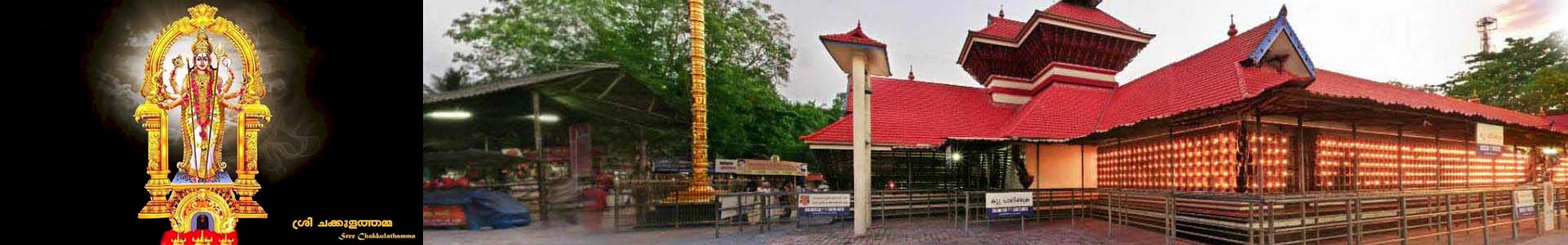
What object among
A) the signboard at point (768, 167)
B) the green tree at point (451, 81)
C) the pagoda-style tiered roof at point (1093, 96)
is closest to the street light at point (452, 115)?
the green tree at point (451, 81)

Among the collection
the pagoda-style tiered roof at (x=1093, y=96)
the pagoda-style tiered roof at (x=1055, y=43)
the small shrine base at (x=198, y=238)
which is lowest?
the small shrine base at (x=198, y=238)

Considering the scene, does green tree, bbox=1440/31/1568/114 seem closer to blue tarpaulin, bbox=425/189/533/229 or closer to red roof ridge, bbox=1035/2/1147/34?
red roof ridge, bbox=1035/2/1147/34

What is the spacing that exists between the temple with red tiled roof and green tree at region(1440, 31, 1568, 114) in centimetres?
79

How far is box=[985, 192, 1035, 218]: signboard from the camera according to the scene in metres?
7.89

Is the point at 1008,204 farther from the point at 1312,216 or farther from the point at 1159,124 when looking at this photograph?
the point at 1312,216

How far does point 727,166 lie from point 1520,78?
695 inches

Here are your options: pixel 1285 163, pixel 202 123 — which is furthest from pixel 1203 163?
pixel 202 123

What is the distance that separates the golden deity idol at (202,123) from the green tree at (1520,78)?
18759 millimetres

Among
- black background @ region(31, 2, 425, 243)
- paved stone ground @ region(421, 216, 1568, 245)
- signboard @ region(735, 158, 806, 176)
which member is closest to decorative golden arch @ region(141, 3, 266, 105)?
black background @ region(31, 2, 425, 243)

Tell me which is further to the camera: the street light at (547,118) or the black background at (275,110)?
the black background at (275,110)

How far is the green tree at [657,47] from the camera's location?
3561 mm

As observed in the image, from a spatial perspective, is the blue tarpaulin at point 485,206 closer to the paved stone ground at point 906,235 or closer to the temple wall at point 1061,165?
the paved stone ground at point 906,235

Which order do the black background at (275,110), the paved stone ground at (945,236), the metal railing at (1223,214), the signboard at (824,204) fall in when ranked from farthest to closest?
the signboard at (824,204) → the paved stone ground at (945,236) → the metal railing at (1223,214) → the black background at (275,110)

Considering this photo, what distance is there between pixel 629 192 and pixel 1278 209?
7754 millimetres
